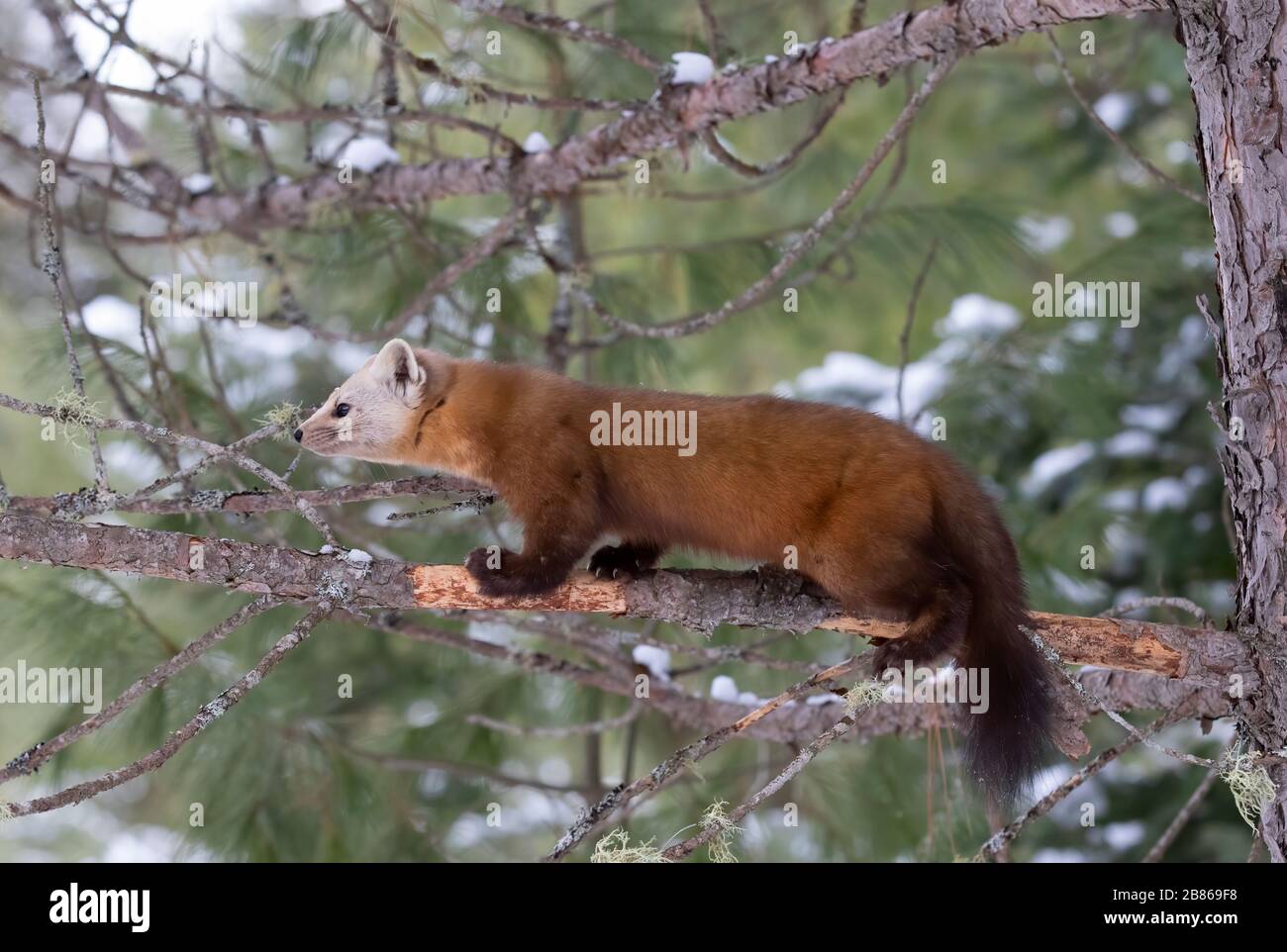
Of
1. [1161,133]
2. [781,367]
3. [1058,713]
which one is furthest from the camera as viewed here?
[781,367]

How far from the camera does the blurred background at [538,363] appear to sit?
19.6 feet

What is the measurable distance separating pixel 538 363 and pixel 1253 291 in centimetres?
353

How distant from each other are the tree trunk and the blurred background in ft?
4.66

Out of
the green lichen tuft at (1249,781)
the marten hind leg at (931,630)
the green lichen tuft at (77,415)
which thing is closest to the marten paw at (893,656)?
the marten hind leg at (931,630)

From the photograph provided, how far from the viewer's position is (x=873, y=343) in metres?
12.3

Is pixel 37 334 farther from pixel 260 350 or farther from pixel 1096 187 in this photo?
pixel 1096 187

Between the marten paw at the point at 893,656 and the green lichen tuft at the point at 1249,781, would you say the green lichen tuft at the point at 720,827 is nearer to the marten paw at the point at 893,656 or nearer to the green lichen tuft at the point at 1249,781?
the marten paw at the point at 893,656

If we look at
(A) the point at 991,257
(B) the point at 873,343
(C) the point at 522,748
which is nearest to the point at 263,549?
(A) the point at 991,257

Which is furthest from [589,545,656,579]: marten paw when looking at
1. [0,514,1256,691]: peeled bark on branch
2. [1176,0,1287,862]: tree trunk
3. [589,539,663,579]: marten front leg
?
[1176,0,1287,862]: tree trunk

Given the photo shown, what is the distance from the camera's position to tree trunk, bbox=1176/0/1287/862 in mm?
3477

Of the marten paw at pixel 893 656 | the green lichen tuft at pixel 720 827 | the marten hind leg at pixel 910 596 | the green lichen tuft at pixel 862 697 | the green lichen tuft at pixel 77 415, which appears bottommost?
the green lichen tuft at pixel 720 827
